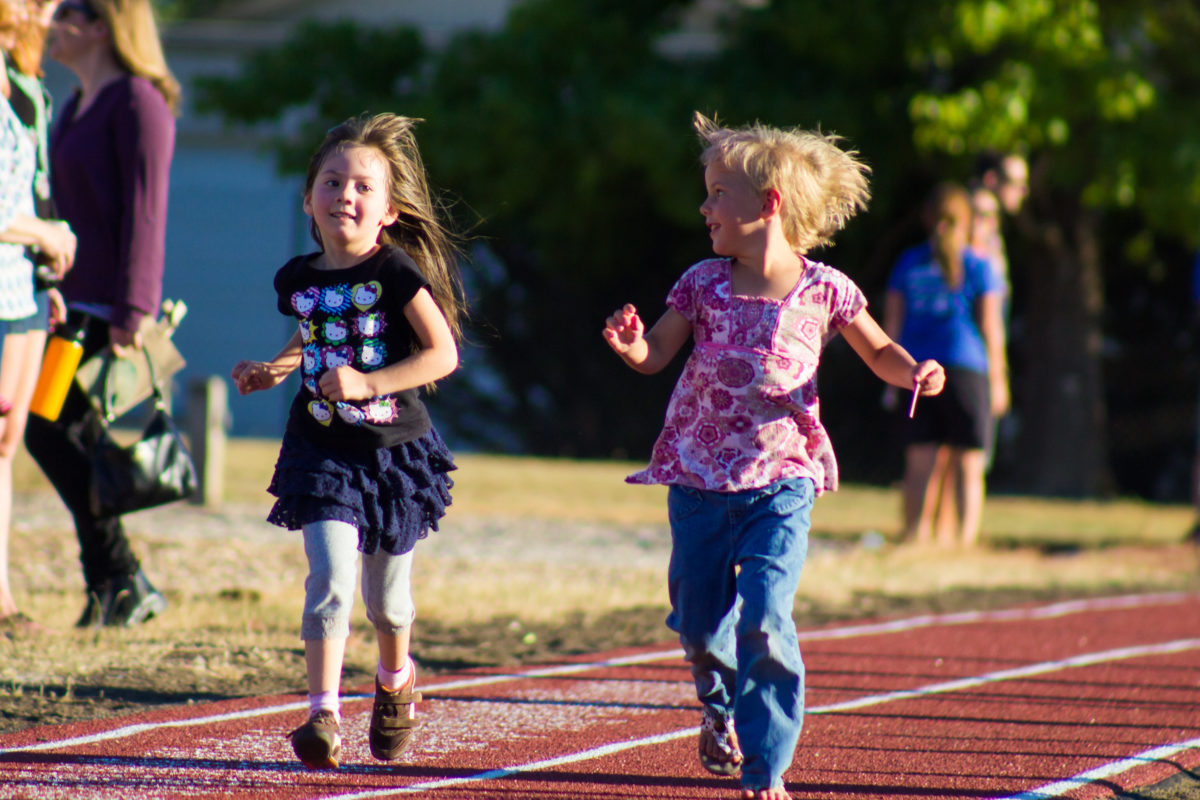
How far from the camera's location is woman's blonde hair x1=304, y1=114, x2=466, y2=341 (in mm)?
3932

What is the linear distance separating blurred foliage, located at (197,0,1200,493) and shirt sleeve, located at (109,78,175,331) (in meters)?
5.62

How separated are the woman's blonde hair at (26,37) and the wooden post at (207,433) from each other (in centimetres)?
511

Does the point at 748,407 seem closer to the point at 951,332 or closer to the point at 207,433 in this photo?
the point at 951,332

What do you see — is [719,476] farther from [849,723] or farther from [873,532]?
[873,532]

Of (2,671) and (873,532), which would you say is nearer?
(2,671)

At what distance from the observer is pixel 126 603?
5.27m

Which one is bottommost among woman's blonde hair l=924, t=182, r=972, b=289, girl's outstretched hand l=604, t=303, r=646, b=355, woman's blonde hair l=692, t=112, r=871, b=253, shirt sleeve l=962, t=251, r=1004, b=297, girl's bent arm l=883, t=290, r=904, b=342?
girl's outstretched hand l=604, t=303, r=646, b=355

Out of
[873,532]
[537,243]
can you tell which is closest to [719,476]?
[873,532]

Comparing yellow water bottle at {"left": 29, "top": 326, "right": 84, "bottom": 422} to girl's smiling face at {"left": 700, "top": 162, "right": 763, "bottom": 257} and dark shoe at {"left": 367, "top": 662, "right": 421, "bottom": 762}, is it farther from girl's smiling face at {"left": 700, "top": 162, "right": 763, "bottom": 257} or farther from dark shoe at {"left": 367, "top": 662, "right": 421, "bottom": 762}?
girl's smiling face at {"left": 700, "top": 162, "right": 763, "bottom": 257}

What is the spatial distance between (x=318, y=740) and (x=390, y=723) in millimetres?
379

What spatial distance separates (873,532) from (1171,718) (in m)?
5.01

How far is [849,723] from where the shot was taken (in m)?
4.59

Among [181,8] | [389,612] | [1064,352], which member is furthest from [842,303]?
[181,8]

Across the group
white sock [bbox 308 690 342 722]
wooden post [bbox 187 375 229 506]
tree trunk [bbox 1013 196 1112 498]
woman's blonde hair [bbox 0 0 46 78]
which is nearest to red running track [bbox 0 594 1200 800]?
white sock [bbox 308 690 342 722]
